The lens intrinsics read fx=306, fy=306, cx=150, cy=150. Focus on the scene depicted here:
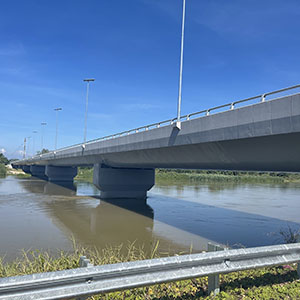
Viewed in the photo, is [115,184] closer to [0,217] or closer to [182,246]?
[0,217]

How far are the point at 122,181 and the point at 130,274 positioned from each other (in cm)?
3085

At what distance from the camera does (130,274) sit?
13.9 ft

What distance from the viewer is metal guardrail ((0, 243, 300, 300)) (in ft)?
12.0

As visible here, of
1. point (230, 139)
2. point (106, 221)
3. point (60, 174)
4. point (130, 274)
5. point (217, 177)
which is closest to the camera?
point (130, 274)

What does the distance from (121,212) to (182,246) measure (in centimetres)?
1155

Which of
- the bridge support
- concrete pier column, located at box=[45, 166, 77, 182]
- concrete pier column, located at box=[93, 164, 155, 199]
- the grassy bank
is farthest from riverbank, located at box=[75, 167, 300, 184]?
concrete pier column, located at box=[93, 164, 155, 199]

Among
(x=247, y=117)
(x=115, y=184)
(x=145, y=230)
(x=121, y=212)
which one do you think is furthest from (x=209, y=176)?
(x=247, y=117)

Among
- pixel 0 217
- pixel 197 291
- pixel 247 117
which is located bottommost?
pixel 0 217

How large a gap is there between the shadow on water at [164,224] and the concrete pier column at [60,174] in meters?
37.0

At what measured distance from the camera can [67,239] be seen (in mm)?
15977

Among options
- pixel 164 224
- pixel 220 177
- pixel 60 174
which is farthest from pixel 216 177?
pixel 164 224

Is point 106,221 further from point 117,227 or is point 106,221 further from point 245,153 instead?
point 245,153

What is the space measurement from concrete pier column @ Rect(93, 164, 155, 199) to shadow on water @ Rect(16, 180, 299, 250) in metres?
3.98

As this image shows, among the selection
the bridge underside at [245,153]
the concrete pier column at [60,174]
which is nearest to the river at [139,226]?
the bridge underside at [245,153]
